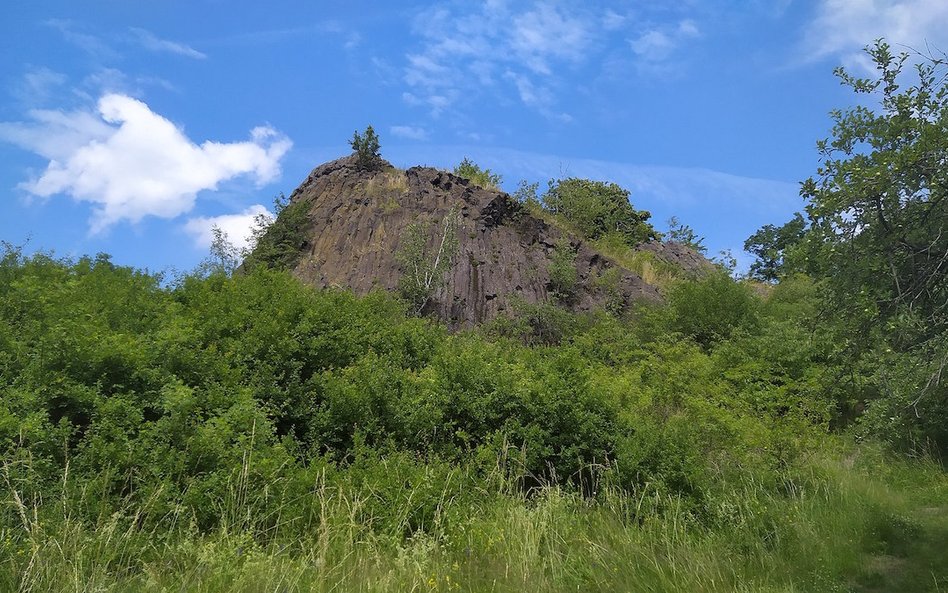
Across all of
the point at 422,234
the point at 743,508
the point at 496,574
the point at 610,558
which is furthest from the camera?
the point at 422,234

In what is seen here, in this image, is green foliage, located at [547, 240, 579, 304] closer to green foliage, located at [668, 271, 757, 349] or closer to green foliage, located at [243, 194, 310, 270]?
green foliage, located at [668, 271, 757, 349]

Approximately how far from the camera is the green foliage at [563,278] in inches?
1101

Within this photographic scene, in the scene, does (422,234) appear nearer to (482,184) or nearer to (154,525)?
(482,184)

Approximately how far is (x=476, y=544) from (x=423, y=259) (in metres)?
21.9

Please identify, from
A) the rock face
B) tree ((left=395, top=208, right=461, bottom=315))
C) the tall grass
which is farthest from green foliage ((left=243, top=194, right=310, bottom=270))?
the tall grass

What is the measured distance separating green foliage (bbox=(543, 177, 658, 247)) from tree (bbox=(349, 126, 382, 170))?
38.3ft

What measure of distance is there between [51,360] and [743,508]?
8.36 metres

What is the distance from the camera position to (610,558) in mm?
5145

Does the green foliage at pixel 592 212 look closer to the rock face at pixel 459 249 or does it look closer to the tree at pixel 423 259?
the rock face at pixel 459 249

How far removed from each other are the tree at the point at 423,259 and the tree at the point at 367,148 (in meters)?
10.1

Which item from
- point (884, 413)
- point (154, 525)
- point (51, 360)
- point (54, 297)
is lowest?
point (154, 525)

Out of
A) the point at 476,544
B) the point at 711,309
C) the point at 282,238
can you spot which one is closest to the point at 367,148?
the point at 282,238

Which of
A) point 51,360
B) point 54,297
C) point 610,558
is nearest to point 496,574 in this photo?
point 610,558

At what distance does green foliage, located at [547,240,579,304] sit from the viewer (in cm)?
2795
